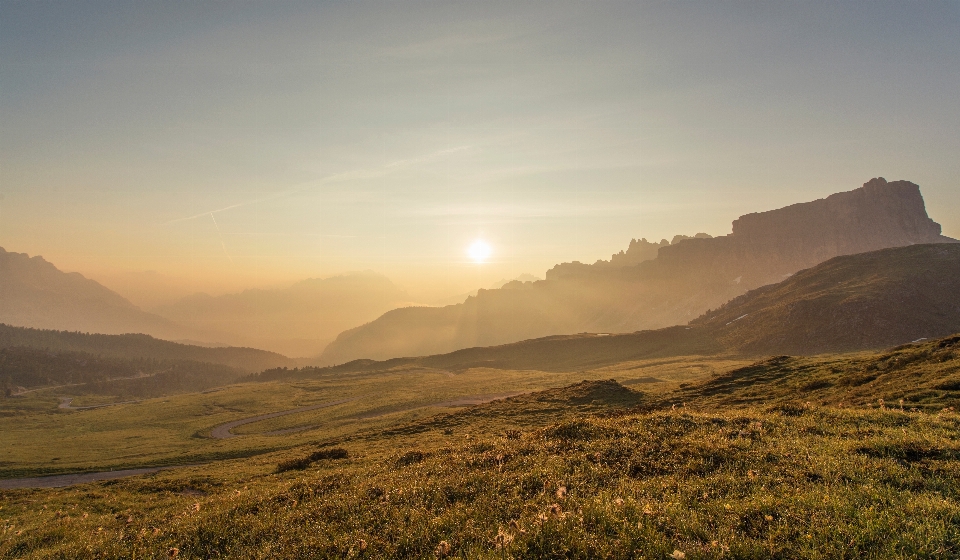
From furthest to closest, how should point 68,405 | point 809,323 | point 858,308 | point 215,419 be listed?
point 68,405, point 809,323, point 858,308, point 215,419

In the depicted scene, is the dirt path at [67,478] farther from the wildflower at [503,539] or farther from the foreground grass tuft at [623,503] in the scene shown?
the wildflower at [503,539]

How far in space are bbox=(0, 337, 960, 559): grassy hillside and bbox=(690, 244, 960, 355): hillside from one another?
108 metres

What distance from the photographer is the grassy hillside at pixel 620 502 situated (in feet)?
30.9

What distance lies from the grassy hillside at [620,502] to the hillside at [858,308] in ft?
355

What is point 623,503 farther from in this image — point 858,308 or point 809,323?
point 858,308

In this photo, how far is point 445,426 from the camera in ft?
159

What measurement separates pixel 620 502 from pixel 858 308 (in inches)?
5683

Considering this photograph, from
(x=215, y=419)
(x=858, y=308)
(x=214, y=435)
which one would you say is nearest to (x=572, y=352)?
(x=858, y=308)

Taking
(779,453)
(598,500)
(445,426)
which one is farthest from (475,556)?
(445,426)

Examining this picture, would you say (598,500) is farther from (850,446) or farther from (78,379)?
(78,379)

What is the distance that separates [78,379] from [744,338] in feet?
895

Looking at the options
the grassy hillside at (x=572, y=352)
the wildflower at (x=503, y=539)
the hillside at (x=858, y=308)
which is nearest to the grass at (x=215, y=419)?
the grassy hillside at (x=572, y=352)

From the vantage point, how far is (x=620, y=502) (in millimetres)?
11414

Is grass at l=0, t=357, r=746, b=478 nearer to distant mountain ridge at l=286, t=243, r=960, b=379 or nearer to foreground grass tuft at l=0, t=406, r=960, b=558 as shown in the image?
distant mountain ridge at l=286, t=243, r=960, b=379
